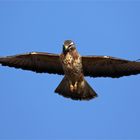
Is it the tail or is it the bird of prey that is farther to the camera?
the tail

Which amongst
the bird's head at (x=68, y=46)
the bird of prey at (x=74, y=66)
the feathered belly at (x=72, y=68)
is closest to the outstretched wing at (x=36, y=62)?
the bird of prey at (x=74, y=66)

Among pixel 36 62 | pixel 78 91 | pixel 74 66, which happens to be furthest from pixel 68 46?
pixel 36 62

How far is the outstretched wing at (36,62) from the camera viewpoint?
29.3m

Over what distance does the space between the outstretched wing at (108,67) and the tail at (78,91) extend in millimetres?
541

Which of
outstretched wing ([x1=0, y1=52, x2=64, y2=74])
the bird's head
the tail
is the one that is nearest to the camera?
the bird's head

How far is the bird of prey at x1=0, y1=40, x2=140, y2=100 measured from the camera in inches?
1128

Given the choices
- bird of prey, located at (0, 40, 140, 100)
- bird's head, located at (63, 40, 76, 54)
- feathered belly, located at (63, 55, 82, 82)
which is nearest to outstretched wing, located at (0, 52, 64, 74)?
bird of prey, located at (0, 40, 140, 100)

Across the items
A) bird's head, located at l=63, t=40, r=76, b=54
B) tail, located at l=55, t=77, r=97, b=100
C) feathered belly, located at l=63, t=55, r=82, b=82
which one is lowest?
tail, located at l=55, t=77, r=97, b=100

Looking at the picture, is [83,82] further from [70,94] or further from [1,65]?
[1,65]

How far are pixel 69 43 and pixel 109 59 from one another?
144 cm

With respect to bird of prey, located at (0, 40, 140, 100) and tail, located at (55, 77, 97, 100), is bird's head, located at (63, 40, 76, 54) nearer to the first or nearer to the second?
bird of prey, located at (0, 40, 140, 100)

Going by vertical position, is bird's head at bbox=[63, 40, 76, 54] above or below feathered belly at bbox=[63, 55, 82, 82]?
above

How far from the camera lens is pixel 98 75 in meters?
29.4

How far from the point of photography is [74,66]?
28625mm
